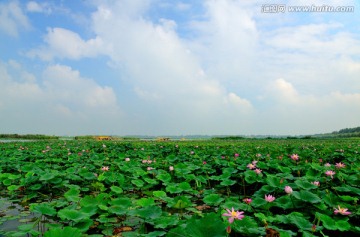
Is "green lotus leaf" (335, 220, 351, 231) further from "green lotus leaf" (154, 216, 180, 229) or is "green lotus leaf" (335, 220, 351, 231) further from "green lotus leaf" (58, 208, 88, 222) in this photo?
"green lotus leaf" (58, 208, 88, 222)

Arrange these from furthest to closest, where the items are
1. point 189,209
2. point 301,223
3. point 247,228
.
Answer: point 189,209, point 301,223, point 247,228

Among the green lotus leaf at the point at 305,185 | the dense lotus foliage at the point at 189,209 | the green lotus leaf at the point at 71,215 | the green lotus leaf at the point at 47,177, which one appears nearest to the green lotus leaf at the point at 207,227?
the dense lotus foliage at the point at 189,209

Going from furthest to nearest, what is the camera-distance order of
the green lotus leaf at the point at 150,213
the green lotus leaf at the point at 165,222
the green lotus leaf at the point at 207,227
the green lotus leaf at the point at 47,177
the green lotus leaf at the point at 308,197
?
1. the green lotus leaf at the point at 47,177
2. the green lotus leaf at the point at 308,197
3. the green lotus leaf at the point at 150,213
4. the green lotus leaf at the point at 165,222
5. the green lotus leaf at the point at 207,227

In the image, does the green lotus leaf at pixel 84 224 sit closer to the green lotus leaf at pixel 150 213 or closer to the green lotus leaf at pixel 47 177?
the green lotus leaf at pixel 150 213

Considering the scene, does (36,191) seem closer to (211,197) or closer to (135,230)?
(135,230)

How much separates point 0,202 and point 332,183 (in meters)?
4.01

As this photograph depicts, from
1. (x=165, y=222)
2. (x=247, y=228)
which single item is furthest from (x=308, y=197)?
(x=165, y=222)

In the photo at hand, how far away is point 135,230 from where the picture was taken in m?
2.38

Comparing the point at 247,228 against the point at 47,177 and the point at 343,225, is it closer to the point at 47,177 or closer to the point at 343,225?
the point at 343,225

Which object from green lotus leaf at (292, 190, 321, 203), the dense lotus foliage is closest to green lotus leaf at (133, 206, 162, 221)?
the dense lotus foliage

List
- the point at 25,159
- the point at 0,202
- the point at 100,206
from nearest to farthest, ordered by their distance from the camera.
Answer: the point at 100,206 < the point at 0,202 < the point at 25,159

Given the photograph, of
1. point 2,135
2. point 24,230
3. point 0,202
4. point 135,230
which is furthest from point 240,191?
point 2,135

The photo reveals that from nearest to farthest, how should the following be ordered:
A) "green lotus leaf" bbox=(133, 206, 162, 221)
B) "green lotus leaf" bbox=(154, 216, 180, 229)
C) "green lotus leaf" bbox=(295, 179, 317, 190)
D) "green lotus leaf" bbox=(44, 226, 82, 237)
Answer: "green lotus leaf" bbox=(44, 226, 82, 237), "green lotus leaf" bbox=(154, 216, 180, 229), "green lotus leaf" bbox=(133, 206, 162, 221), "green lotus leaf" bbox=(295, 179, 317, 190)

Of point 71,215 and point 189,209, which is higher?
point 71,215
